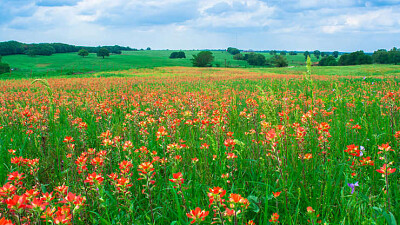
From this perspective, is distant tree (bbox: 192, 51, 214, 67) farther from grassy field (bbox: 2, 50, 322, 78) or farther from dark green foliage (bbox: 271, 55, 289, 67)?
dark green foliage (bbox: 271, 55, 289, 67)

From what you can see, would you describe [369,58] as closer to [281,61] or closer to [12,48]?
[281,61]

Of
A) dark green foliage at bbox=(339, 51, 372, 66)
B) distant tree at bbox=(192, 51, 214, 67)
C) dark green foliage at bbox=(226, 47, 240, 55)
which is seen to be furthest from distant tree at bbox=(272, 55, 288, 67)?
dark green foliage at bbox=(226, 47, 240, 55)

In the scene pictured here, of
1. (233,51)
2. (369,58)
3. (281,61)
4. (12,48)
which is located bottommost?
(281,61)

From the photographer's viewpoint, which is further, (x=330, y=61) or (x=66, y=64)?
(x=330, y=61)

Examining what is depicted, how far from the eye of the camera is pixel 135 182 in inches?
110

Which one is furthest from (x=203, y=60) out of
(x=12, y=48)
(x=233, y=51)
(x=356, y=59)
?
(x=233, y=51)

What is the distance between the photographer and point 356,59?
309ft

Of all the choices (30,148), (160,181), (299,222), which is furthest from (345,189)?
(30,148)

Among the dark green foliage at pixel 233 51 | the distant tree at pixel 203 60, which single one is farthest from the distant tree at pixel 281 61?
the dark green foliage at pixel 233 51

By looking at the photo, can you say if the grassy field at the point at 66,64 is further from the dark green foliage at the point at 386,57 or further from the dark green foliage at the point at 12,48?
the dark green foliage at the point at 386,57

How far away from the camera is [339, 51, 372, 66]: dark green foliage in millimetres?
93062

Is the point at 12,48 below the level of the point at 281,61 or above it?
above

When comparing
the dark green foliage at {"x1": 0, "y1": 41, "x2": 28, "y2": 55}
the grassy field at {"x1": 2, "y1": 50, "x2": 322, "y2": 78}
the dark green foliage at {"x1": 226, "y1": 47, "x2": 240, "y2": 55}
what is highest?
the dark green foliage at {"x1": 226, "y1": 47, "x2": 240, "y2": 55}

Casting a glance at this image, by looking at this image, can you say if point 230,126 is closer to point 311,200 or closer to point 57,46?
point 311,200
